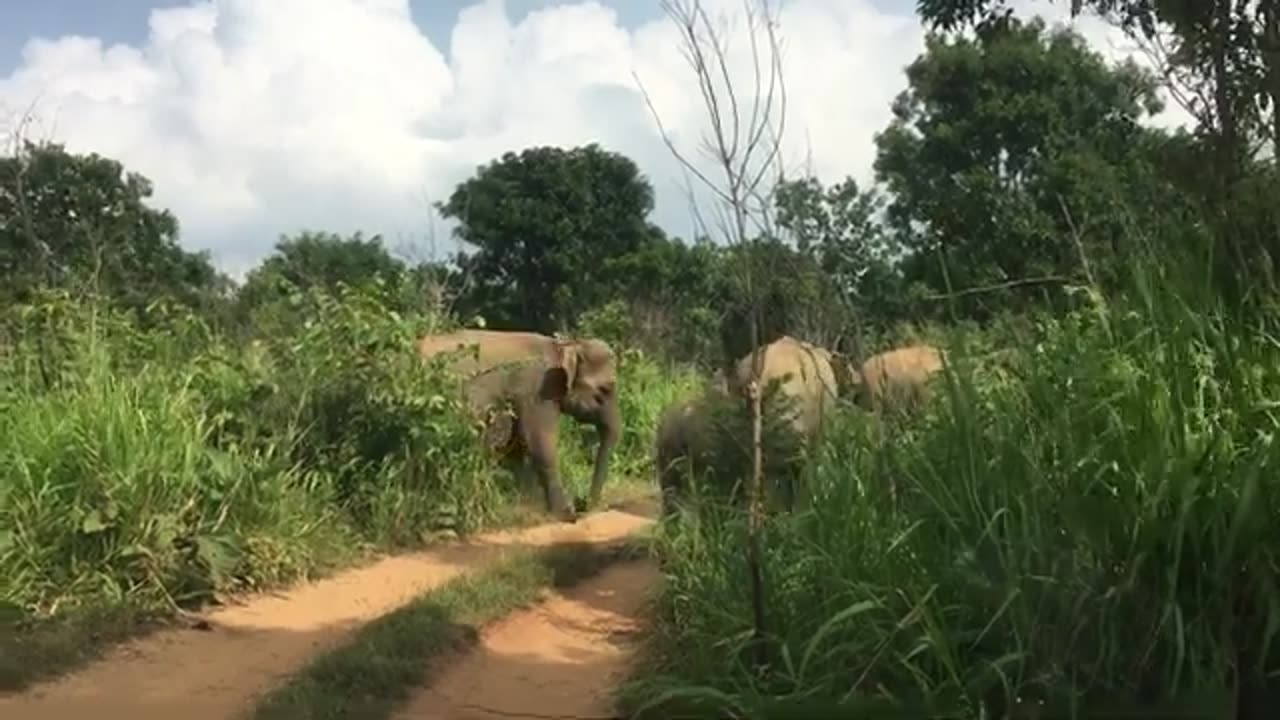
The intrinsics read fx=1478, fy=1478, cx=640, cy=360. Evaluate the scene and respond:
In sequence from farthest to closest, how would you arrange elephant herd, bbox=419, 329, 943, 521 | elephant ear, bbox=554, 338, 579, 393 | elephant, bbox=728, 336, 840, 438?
elephant ear, bbox=554, 338, 579, 393
elephant herd, bbox=419, 329, 943, 521
elephant, bbox=728, 336, 840, 438

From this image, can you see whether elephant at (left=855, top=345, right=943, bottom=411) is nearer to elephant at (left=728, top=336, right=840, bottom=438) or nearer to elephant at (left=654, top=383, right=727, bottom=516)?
elephant at (left=728, top=336, right=840, bottom=438)

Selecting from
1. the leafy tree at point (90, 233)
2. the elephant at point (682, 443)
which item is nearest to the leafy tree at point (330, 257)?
the leafy tree at point (90, 233)

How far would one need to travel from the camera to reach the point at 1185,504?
3660 millimetres

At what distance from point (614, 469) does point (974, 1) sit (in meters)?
8.97

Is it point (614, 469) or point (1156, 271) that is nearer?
point (1156, 271)

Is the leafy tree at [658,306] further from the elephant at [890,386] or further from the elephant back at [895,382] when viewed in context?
the elephant at [890,386]

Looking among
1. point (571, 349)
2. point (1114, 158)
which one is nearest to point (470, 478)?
point (571, 349)

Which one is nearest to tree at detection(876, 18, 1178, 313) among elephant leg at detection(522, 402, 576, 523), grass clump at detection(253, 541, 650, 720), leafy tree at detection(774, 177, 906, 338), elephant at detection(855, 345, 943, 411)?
elephant leg at detection(522, 402, 576, 523)

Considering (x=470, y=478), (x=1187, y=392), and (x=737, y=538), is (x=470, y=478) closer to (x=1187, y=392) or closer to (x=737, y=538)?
(x=737, y=538)

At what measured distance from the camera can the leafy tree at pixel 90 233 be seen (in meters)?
13.1

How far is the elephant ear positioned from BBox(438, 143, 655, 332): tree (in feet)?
58.6

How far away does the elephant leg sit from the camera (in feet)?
39.6

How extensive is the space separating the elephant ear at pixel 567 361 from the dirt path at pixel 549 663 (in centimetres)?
413

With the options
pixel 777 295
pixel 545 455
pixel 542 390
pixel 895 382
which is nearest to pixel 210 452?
pixel 777 295
